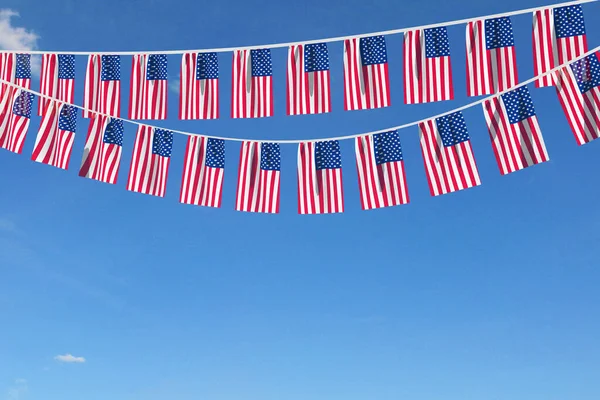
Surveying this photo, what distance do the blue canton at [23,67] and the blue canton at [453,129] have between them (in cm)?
1131

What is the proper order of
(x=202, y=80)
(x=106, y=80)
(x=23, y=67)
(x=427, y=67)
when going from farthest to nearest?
(x=23, y=67), (x=106, y=80), (x=202, y=80), (x=427, y=67)

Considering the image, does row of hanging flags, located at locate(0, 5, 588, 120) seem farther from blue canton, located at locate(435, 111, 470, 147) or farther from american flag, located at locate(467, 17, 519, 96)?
blue canton, located at locate(435, 111, 470, 147)

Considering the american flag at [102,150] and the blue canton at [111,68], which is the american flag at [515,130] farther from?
the american flag at [102,150]

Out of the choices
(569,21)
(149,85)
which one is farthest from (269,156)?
(569,21)

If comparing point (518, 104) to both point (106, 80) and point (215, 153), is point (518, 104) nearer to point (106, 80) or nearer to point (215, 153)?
point (215, 153)

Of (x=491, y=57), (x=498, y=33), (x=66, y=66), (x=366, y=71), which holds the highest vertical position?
(x=66, y=66)

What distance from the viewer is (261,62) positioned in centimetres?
1795

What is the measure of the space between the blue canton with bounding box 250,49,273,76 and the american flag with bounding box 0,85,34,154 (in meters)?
6.44

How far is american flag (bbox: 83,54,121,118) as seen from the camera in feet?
61.4

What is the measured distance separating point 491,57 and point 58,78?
11393 mm

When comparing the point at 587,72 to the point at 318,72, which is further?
the point at 318,72

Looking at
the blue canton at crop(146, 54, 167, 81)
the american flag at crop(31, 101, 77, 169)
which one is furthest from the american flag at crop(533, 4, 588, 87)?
the american flag at crop(31, 101, 77, 169)

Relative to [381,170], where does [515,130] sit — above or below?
below

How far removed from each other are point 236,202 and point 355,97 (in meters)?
4.58
